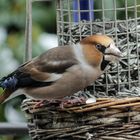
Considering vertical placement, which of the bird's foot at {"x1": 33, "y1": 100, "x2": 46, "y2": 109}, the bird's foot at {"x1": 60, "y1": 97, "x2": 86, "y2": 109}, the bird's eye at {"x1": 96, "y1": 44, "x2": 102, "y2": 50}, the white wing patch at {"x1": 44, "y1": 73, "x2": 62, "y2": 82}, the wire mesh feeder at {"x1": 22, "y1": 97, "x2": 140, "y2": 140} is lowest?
the wire mesh feeder at {"x1": 22, "y1": 97, "x2": 140, "y2": 140}

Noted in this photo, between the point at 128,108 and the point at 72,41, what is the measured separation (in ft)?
1.94

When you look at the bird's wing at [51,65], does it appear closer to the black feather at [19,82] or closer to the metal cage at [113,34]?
the black feather at [19,82]

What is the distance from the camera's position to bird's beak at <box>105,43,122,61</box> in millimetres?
4170

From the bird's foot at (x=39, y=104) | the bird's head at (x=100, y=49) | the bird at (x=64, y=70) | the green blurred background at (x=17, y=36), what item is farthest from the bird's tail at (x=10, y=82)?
the green blurred background at (x=17, y=36)

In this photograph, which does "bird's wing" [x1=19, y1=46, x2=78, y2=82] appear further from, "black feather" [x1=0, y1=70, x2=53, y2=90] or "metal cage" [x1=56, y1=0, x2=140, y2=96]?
"metal cage" [x1=56, y1=0, x2=140, y2=96]

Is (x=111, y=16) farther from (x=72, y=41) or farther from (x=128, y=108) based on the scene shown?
(x=128, y=108)

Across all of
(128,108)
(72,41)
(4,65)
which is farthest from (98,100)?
(4,65)

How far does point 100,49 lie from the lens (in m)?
4.25

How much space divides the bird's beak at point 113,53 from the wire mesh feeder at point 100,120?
209 mm

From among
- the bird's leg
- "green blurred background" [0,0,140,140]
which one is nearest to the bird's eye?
the bird's leg

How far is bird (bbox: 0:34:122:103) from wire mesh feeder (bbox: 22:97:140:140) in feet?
0.34

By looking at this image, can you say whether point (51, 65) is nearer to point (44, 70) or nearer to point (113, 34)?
point (44, 70)

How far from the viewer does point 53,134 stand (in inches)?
167

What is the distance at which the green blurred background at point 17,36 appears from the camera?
5.74m
